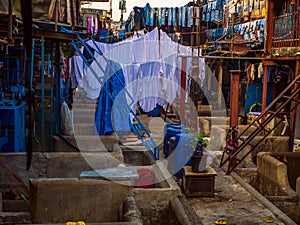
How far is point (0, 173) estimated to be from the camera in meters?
8.52

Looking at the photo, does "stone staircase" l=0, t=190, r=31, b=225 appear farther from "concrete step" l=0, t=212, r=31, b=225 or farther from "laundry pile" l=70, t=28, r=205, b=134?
"laundry pile" l=70, t=28, r=205, b=134

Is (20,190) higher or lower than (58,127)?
lower

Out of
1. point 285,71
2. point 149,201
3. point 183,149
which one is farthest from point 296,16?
point 149,201

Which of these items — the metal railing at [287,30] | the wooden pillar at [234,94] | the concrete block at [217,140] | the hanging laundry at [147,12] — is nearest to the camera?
the wooden pillar at [234,94]

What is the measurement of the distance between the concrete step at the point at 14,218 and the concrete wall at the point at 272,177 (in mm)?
5182

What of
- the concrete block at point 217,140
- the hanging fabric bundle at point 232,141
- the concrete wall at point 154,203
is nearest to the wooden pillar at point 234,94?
the hanging fabric bundle at point 232,141

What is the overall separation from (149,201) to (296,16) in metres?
8.16

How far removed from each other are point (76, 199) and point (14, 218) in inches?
42.2

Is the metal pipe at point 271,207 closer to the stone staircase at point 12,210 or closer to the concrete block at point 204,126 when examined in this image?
the stone staircase at point 12,210

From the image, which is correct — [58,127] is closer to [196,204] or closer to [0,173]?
[0,173]

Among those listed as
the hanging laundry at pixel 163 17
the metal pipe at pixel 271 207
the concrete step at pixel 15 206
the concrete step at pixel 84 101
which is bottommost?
the concrete step at pixel 15 206

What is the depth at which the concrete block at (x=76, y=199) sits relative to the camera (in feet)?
21.5

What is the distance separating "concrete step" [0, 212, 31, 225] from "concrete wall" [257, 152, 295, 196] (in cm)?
518

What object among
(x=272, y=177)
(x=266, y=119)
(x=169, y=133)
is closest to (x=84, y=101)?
(x=169, y=133)
